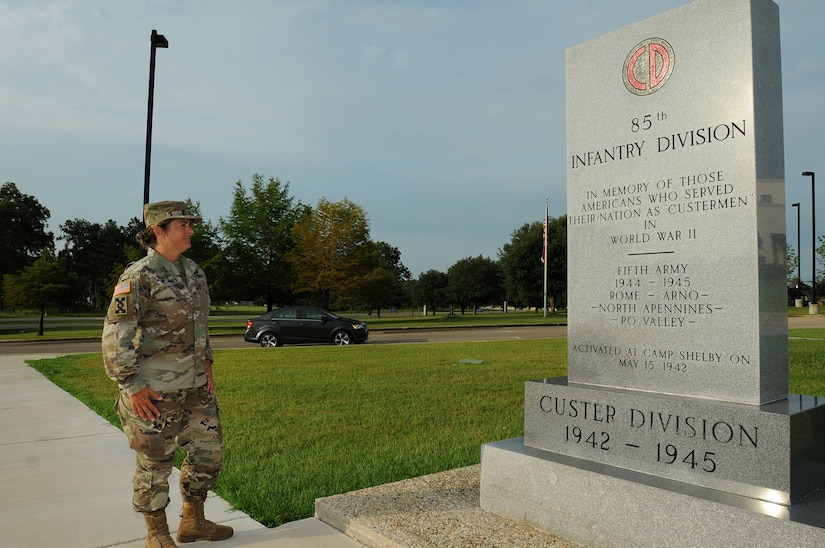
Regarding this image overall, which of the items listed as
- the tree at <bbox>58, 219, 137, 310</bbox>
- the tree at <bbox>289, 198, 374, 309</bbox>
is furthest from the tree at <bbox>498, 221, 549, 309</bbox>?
the tree at <bbox>58, 219, 137, 310</bbox>

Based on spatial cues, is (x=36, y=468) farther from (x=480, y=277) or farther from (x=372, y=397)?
(x=480, y=277)

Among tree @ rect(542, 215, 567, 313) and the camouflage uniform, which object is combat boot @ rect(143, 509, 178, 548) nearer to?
the camouflage uniform

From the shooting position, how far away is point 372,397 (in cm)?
853

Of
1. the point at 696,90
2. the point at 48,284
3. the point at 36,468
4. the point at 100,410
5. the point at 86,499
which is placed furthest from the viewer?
the point at 48,284

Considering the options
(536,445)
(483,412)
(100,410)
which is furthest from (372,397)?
(536,445)

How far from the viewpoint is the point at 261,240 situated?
3484 cm

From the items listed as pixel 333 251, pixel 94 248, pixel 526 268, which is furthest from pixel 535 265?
pixel 94 248

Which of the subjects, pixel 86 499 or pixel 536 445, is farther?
pixel 86 499

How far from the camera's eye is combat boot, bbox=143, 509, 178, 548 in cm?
328

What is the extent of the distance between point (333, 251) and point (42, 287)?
14368mm

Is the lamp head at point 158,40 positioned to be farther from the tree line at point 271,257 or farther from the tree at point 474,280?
the tree at point 474,280

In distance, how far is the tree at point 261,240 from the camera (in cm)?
3278

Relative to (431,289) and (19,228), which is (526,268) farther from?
(19,228)

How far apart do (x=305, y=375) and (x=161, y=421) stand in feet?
25.8
